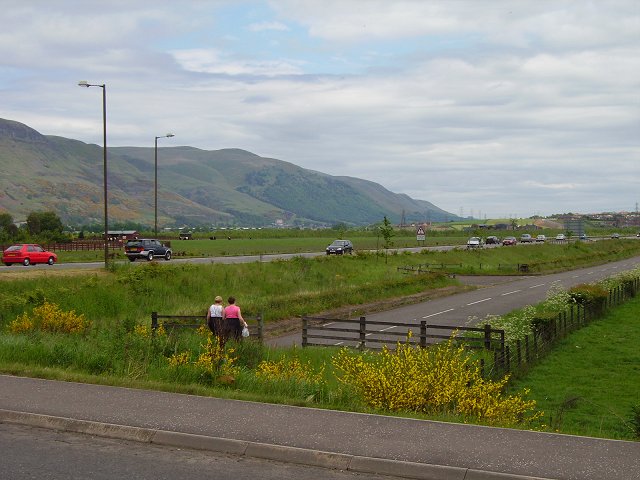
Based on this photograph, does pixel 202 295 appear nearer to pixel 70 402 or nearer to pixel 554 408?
pixel 554 408

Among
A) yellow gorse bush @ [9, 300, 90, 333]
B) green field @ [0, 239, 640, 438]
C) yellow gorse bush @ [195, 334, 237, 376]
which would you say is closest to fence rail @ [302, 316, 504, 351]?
green field @ [0, 239, 640, 438]

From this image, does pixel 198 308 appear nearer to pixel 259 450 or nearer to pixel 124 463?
pixel 259 450

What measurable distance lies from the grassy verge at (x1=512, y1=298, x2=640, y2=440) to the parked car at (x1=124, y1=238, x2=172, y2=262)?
3551 centimetres

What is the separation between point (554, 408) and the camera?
19.4 m

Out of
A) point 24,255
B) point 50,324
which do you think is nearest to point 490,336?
point 50,324

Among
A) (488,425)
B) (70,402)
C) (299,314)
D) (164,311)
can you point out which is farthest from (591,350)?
(70,402)

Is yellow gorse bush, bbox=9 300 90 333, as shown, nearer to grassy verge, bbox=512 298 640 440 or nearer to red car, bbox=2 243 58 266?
grassy verge, bbox=512 298 640 440

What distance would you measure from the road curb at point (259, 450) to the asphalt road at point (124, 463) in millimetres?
95

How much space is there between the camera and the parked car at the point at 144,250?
6056 centimetres

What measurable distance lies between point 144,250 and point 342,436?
172 ft

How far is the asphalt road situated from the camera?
887cm

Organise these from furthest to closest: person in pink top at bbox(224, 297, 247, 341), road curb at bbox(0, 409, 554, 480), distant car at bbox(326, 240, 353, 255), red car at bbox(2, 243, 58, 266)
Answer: distant car at bbox(326, 240, 353, 255)
red car at bbox(2, 243, 58, 266)
person in pink top at bbox(224, 297, 247, 341)
road curb at bbox(0, 409, 554, 480)

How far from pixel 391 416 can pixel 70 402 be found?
16.2 feet

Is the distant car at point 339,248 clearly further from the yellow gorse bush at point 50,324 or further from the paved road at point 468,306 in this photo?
the yellow gorse bush at point 50,324
